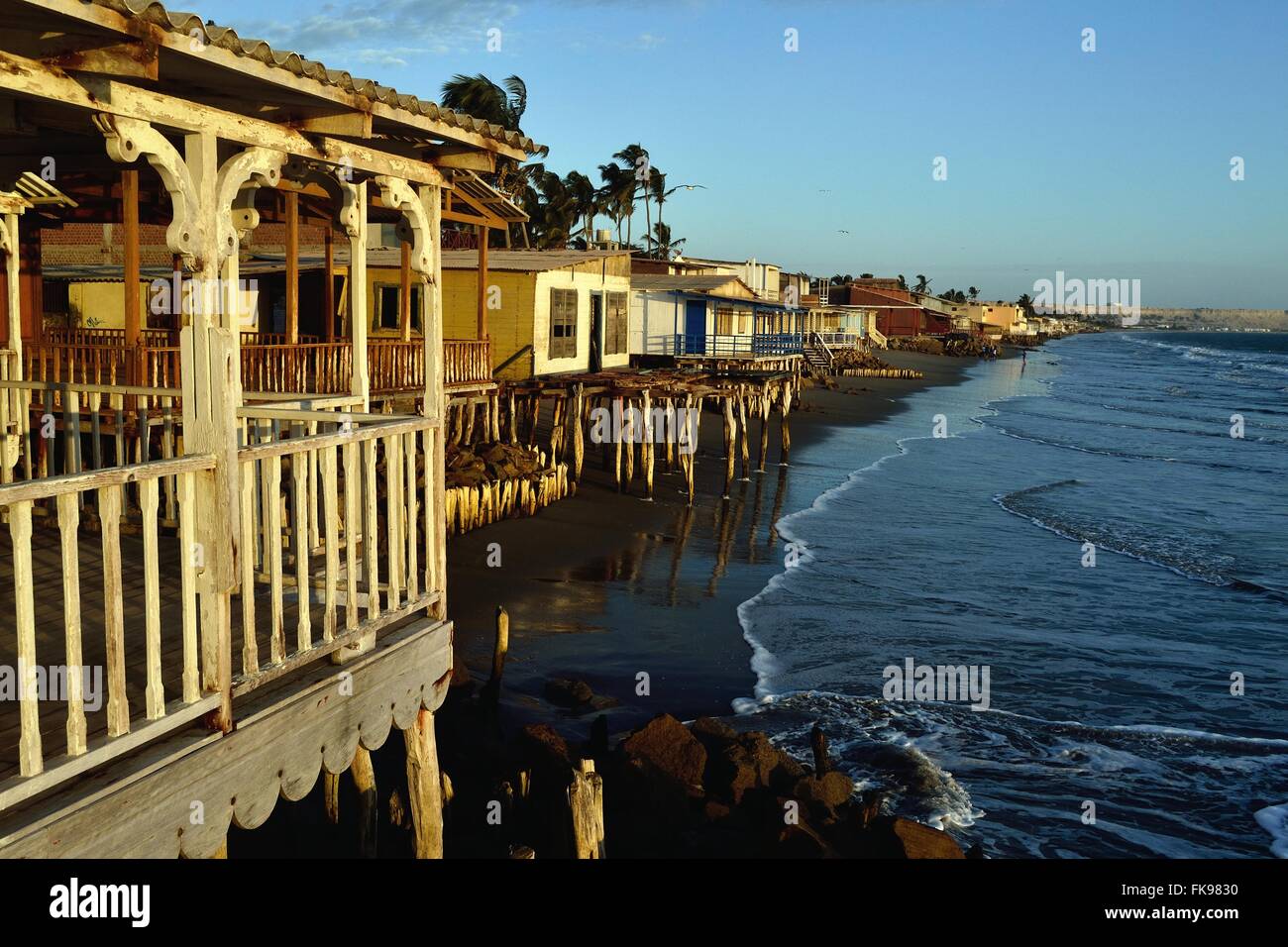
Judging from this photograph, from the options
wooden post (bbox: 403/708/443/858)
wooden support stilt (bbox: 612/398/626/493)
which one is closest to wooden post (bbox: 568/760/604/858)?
wooden post (bbox: 403/708/443/858)

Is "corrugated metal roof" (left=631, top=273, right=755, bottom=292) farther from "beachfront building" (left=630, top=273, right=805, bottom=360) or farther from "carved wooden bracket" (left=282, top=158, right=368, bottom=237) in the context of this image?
"carved wooden bracket" (left=282, top=158, right=368, bottom=237)

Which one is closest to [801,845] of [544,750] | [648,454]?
[544,750]

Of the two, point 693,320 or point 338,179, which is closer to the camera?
point 338,179

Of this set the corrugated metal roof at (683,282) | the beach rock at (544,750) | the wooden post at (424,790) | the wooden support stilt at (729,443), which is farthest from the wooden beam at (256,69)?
the corrugated metal roof at (683,282)

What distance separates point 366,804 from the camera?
25.1ft

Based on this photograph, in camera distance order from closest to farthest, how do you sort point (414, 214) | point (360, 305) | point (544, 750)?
point (414, 214), point (544, 750), point (360, 305)

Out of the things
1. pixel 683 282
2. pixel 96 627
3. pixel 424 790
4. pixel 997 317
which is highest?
pixel 997 317

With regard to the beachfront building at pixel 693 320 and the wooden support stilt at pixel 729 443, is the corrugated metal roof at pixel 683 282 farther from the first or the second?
the wooden support stilt at pixel 729 443

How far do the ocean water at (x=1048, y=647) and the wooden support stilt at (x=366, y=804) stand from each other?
4.25m

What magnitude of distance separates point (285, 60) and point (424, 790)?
4.48 meters

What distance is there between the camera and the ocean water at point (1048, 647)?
9664 millimetres

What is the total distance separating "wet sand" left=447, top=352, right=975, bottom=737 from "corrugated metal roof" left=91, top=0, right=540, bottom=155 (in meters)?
5.70

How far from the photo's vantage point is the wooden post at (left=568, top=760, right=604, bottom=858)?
658 cm

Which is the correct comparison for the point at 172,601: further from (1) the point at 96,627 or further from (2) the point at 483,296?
(2) the point at 483,296
